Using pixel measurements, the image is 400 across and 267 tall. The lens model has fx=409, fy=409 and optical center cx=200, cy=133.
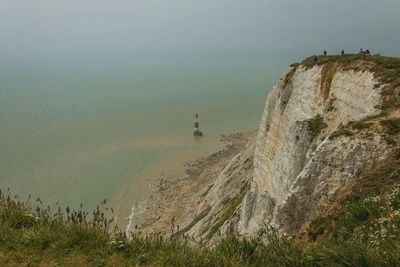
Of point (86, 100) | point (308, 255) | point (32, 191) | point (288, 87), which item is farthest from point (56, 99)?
point (308, 255)

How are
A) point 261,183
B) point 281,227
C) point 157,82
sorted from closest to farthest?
point 281,227 < point 261,183 < point 157,82

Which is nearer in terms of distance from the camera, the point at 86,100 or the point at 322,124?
the point at 322,124

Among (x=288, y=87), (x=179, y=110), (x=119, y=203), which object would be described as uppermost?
(x=288, y=87)

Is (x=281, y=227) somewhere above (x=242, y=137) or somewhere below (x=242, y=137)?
above

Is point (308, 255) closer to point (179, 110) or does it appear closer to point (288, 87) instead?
Answer: point (288, 87)

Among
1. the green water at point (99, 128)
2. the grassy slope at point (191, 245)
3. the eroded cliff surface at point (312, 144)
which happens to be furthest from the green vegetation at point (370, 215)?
the green water at point (99, 128)

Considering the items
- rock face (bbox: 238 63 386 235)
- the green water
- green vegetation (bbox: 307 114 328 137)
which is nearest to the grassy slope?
rock face (bbox: 238 63 386 235)
